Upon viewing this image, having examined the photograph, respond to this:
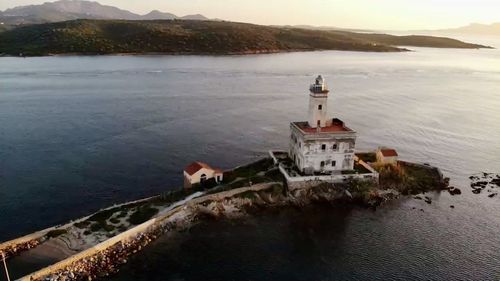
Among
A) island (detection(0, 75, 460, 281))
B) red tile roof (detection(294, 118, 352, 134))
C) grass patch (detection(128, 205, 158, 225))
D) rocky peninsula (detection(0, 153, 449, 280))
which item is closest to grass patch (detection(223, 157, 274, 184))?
rocky peninsula (detection(0, 153, 449, 280))

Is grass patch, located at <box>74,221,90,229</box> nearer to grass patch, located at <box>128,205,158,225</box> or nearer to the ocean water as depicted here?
grass patch, located at <box>128,205,158,225</box>

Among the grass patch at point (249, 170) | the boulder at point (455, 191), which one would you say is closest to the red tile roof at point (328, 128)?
the grass patch at point (249, 170)

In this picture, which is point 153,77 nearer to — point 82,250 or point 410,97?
point 410,97

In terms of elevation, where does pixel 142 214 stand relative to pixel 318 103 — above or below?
below

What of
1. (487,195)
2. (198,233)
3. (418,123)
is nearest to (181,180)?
(198,233)

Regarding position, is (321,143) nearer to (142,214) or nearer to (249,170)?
(249,170)

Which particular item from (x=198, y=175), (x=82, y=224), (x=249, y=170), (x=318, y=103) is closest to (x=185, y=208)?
(x=198, y=175)

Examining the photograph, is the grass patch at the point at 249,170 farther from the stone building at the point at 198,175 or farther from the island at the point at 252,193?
the stone building at the point at 198,175
